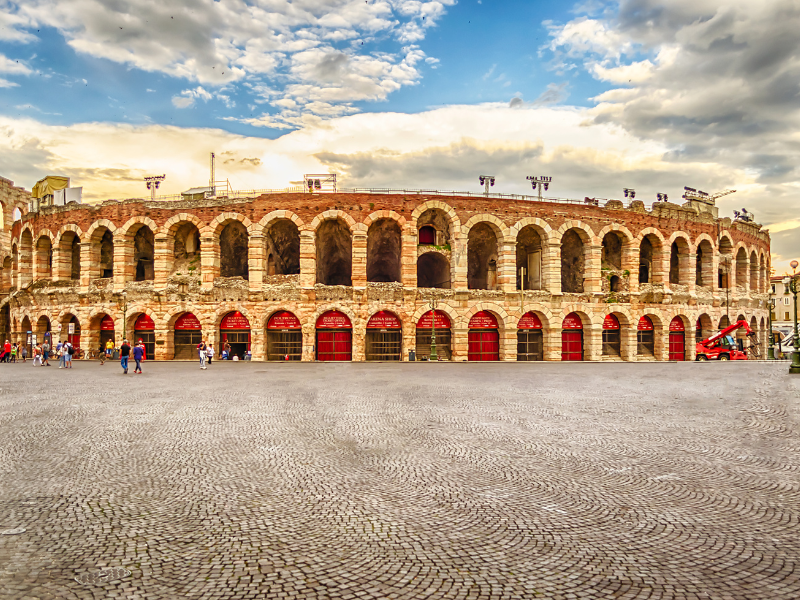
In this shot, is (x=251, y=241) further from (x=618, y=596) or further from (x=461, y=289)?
(x=618, y=596)

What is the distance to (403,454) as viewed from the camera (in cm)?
787

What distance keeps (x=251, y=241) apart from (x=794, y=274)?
30244 mm

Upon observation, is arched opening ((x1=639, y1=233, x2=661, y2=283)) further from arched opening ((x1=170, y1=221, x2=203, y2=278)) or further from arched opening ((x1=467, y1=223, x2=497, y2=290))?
arched opening ((x1=170, y1=221, x2=203, y2=278))

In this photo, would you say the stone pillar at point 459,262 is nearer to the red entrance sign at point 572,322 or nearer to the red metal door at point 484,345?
the red metal door at point 484,345

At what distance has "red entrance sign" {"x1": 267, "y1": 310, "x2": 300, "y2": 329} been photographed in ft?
103

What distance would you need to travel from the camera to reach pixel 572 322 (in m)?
34.5

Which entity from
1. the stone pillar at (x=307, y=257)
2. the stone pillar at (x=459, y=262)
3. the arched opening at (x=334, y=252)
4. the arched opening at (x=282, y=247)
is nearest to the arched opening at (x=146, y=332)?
the arched opening at (x=282, y=247)

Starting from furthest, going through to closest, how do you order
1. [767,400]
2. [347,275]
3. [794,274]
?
[347,275] < [794,274] < [767,400]

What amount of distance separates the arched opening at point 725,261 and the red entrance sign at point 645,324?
1055 centimetres

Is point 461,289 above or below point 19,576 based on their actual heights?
above

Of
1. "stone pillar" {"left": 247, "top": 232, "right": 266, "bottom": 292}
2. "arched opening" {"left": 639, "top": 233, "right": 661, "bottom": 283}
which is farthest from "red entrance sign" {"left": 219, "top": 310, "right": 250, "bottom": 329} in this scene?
"arched opening" {"left": 639, "top": 233, "right": 661, "bottom": 283}

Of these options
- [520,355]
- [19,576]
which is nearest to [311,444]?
[19,576]

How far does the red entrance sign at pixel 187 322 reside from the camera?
32.1m

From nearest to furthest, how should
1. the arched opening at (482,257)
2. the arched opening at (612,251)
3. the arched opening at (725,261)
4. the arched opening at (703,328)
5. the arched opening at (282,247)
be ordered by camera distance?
1. the arched opening at (282,247)
2. the arched opening at (482,257)
3. the arched opening at (612,251)
4. the arched opening at (703,328)
5. the arched opening at (725,261)
